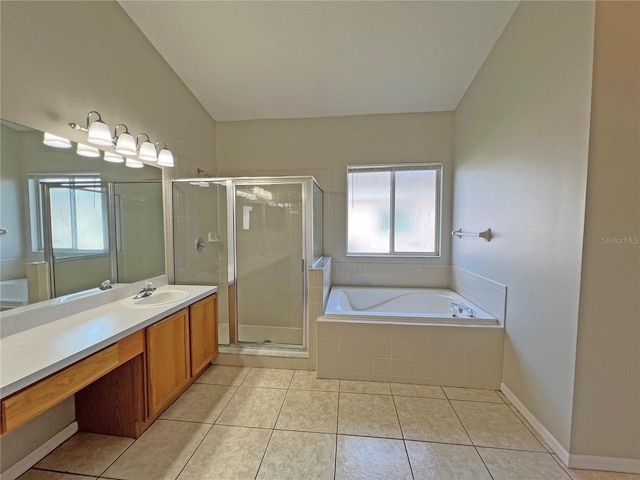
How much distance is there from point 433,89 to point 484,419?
3.00m

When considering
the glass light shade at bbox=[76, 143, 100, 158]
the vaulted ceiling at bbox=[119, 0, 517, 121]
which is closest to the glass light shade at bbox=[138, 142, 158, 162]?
the glass light shade at bbox=[76, 143, 100, 158]

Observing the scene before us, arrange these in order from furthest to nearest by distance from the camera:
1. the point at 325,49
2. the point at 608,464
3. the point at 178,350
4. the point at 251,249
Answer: the point at 251,249, the point at 325,49, the point at 178,350, the point at 608,464

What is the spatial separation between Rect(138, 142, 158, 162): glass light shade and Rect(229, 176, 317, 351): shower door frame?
0.65 meters

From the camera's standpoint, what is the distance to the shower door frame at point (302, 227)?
2477mm

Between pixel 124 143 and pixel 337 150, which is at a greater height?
pixel 337 150

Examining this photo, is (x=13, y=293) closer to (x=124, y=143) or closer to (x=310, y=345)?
(x=124, y=143)

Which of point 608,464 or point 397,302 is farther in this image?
point 397,302

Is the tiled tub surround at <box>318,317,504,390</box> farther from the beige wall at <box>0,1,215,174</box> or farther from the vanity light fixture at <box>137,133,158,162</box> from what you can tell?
the beige wall at <box>0,1,215,174</box>

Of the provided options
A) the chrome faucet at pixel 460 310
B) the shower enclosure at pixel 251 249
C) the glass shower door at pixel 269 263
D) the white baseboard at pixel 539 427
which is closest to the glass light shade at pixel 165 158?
the shower enclosure at pixel 251 249

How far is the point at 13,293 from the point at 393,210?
3.25m

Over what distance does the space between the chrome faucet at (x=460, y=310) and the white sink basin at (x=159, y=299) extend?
246 centimetres

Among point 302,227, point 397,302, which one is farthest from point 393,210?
point 302,227

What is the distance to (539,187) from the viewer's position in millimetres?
1658

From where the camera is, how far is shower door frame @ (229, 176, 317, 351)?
8.13 feet
